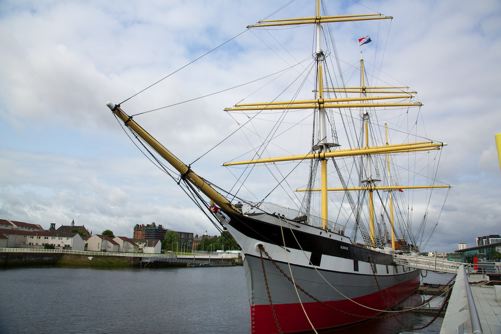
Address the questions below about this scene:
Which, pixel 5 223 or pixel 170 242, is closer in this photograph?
pixel 5 223

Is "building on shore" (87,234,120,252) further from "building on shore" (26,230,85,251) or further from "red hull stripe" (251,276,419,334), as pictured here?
"red hull stripe" (251,276,419,334)

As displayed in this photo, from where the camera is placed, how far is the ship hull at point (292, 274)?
42.4ft

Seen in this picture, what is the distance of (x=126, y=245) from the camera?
94062 mm

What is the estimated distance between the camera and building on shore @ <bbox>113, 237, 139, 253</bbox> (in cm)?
9238

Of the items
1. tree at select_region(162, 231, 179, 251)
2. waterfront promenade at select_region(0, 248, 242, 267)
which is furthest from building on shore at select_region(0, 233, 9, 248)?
tree at select_region(162, 231, 179, 251)

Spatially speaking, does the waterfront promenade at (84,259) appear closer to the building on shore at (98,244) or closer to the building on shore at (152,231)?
the building on shore at (98,244)

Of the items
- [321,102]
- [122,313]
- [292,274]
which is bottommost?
[122,313]

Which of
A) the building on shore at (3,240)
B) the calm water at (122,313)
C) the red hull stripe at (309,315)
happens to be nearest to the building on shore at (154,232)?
the building on shore at (3,240)

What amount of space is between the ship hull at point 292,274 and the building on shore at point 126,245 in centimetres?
8573

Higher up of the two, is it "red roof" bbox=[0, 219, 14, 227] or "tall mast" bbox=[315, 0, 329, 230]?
"tall mast" bbox=[315, 0, 329, 230]

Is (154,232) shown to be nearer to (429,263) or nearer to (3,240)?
(3,240)

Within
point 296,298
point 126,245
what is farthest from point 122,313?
point 126,245

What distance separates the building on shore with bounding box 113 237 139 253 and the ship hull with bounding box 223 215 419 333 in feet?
281

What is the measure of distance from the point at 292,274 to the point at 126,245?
89776 mm
